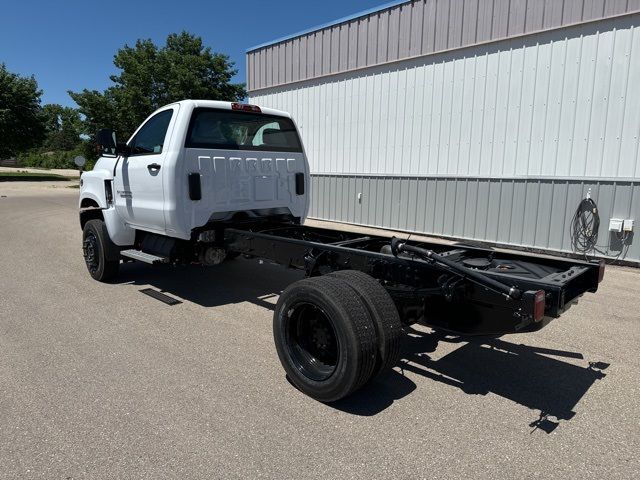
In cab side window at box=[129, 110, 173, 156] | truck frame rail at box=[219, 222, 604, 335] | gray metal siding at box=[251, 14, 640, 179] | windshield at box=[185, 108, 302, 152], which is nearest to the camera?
truck frame rail at box=[219, 222, 604, 335]

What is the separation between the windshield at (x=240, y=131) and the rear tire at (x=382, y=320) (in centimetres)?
284

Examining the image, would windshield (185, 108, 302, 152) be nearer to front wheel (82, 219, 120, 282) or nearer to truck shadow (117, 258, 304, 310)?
truck shadow (117, 258, 304, 310)

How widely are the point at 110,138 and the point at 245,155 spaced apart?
1.81 m

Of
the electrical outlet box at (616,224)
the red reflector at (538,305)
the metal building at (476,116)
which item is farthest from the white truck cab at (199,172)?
the electrical outlet box at (616,224)

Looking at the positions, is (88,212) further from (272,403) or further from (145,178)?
(272,403)

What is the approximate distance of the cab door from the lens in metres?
5.54

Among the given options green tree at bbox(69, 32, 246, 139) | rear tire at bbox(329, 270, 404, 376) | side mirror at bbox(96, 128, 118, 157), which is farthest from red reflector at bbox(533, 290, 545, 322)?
green tree at bbox(69, 32, 246, 139)

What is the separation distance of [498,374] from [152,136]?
180 inches

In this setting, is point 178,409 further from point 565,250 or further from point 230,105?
point 565,250

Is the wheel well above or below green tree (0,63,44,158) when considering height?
below

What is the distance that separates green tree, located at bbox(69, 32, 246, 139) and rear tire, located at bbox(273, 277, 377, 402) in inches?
1081

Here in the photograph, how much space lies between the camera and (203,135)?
5.52 meters

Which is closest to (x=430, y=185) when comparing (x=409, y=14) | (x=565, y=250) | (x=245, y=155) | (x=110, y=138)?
(x=565, y=250)

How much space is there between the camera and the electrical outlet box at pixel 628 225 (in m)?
8.66
